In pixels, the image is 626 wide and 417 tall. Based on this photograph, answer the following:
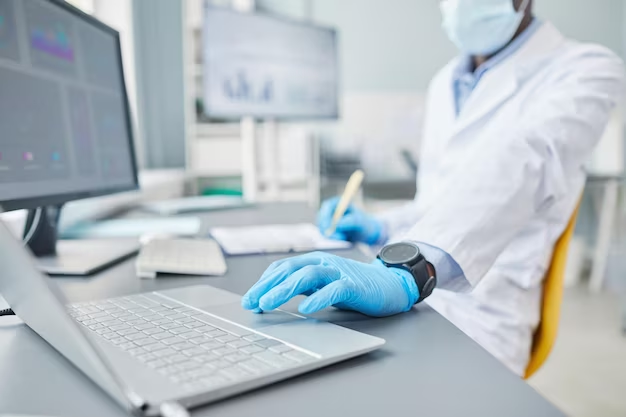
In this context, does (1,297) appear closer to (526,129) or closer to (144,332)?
(144,332)

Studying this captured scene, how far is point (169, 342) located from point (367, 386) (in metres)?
0.18

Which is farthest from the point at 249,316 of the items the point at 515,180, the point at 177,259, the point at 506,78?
the point at 506,78

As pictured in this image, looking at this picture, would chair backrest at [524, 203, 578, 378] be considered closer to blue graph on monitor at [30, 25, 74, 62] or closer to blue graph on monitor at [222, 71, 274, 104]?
blue graph on monitor at [30, 25, 74, 62]

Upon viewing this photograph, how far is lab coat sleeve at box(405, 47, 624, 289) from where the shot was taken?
78 centimetres

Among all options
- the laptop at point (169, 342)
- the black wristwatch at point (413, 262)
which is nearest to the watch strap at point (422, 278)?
the black wristwatch at point (413, 262)

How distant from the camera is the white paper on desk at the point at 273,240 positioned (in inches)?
41.6

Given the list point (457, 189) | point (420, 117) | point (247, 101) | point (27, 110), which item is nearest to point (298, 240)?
point (457, 189)

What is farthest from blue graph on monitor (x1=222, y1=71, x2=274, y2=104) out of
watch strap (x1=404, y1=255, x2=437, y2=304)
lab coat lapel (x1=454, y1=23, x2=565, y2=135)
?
watch strap (x1=404, y1=255, x2=437, y2=304)

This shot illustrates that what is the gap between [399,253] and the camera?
2.37 feet

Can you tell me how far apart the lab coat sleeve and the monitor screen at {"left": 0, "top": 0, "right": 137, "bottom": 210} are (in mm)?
569

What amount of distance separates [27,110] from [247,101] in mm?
1491

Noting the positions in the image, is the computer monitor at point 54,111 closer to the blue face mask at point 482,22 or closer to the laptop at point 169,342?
the laptop at point 169,342

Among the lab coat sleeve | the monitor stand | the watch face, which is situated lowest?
the monitor stand

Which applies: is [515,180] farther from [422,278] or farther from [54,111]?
[54,111]
